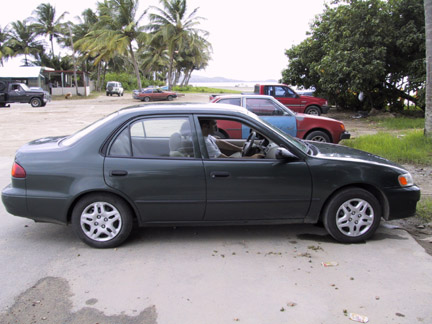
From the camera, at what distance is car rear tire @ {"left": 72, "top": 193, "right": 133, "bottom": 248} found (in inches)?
162

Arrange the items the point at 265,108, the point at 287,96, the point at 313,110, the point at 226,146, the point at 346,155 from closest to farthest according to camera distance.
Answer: the point at 346,155
the point at 226,146
the point at 265,108
the point at 287,96
the point at 313,110

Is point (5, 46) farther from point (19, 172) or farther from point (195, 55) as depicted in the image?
point (19, 172)

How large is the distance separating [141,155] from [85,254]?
122cm

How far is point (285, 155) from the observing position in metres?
4.15

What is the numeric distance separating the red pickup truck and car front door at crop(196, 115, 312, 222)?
1320 cm

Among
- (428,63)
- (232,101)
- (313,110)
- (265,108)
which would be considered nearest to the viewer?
(428,63)

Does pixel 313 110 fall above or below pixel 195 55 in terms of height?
below

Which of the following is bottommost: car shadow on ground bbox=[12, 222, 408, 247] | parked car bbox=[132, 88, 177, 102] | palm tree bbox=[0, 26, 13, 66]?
car shadow on ground bbox=[12, 222, 408, 247]

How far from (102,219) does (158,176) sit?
78cm

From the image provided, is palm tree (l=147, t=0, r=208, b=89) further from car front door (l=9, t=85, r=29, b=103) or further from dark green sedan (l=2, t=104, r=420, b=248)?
dark green sedan (l=2, t=104, r=420, b=248)

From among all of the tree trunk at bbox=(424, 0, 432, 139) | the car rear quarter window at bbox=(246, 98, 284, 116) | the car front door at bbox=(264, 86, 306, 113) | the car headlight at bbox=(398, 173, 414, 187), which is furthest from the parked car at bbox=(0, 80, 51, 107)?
the car headlight at bbox=(398, 173, 414, 187)

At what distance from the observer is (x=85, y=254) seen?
4090 mm

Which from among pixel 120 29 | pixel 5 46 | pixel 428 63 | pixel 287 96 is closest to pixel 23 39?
pixel 5 46

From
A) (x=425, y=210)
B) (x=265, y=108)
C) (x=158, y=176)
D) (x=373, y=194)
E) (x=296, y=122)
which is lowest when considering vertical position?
(x=425, y=210)
